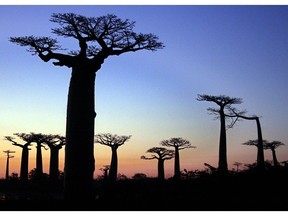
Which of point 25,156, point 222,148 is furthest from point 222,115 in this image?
point 25,156

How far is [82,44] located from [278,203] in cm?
517

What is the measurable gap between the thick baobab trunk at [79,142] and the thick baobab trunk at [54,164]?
15233mm

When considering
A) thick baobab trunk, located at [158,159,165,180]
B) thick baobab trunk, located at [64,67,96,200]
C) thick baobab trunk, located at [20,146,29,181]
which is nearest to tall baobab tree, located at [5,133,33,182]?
thick baobab trunk, located at [20,146,29,181]

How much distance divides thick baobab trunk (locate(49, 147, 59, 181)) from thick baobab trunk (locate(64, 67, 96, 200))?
15.2 meters

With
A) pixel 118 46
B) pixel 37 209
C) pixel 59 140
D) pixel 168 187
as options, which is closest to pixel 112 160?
pixel 59 140

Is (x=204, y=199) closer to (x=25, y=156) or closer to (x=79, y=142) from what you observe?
(x=79, y=142)

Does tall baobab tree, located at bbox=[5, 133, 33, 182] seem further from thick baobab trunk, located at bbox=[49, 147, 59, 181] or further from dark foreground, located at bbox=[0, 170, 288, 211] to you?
dark foreground, located at bbox=[0, 170, 288, 211]

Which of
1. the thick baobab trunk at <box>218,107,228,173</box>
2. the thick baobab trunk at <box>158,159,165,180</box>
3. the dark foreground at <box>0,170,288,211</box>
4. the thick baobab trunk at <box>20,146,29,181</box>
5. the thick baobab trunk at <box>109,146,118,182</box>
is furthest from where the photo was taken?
the thick baobab trunk at <box>158,159,165,180</box>

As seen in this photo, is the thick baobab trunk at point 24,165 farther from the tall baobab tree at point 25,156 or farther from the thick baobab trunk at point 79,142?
the thick baobab trunk at point 79,142

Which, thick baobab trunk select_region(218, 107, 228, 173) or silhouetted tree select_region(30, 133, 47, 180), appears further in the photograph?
silhouetted tree select_region(30, 133, 47, 180)

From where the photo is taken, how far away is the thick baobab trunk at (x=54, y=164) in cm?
2261

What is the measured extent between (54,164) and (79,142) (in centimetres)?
1594

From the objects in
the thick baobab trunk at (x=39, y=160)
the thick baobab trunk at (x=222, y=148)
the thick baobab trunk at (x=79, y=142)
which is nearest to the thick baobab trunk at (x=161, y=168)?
the thick baobab trunk at (x=39, y=160)

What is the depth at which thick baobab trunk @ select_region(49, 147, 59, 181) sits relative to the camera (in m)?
22.6
